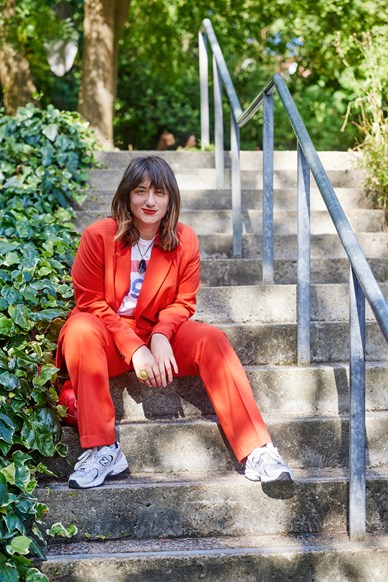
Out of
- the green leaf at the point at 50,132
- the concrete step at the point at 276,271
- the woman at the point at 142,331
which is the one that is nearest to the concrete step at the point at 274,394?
the woman at the point at 142,331

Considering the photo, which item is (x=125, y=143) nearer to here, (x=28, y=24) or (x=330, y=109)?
(x=330, y=109)

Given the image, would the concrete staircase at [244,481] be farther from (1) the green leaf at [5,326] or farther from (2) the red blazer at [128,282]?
(1) the green leaf at [5,326]

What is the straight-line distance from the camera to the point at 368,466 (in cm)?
317

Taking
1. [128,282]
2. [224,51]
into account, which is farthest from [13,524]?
[224,51]

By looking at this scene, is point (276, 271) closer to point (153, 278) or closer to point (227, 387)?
point (153, 278)

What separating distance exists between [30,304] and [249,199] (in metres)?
2.33

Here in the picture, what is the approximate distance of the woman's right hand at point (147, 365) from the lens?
3.00 metres

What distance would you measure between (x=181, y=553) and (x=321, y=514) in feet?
1.82

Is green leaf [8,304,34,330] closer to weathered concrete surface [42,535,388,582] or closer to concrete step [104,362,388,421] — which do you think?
concrete step [104,362,388,421]

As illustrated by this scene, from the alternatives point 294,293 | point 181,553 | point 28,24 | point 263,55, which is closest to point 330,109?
point 263,55

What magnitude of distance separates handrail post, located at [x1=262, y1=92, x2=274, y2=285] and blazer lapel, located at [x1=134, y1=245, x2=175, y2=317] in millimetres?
914

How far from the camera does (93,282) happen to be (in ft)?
10.6

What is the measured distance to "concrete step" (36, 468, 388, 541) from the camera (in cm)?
283

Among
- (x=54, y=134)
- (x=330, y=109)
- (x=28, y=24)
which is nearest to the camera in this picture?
(x=54, y=134)
